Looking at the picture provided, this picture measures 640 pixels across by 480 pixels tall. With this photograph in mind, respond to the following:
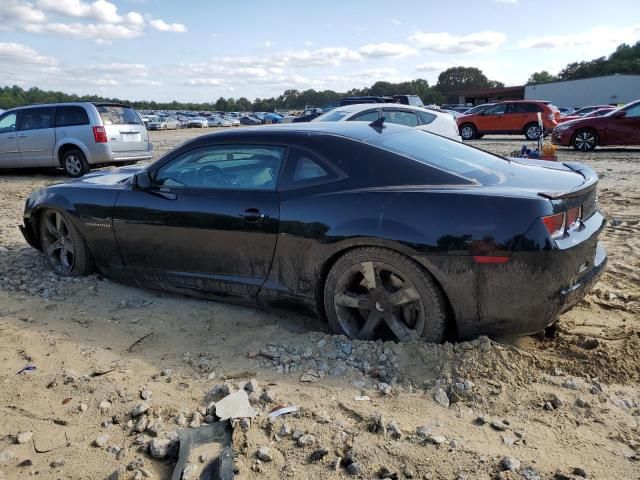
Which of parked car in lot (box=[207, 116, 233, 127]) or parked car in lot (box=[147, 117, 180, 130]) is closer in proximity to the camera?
parked car in lot (box=[147, 117, 180, 130])

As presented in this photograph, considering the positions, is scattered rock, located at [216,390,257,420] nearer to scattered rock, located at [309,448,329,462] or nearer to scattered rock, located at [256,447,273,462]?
scattered rock, located at [256,447,273,462]

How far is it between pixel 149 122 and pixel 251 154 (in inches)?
1850

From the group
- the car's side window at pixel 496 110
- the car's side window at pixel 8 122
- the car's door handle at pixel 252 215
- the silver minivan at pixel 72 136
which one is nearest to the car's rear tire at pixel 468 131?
the car's side window at pixel 496 110

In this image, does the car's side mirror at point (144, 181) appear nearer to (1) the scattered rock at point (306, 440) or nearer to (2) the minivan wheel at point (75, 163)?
(1) the scattered rock at point (306, 440)

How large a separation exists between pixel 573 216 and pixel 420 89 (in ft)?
338

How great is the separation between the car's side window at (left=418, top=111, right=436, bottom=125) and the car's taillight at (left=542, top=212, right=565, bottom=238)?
7920 millimetres

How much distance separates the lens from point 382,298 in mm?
3271

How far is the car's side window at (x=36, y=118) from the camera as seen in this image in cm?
1179

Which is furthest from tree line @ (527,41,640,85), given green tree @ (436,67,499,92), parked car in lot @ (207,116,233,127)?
parked car in lot @ (207,116,233,127)

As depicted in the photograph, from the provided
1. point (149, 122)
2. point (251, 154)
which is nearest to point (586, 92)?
point (149, 122)

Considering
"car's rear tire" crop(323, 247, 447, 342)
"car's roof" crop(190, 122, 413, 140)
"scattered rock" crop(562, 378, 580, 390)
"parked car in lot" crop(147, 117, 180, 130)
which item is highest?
"parked car in lot" crop(147, 117, 180, 130)

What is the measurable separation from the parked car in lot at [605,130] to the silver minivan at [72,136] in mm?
11606

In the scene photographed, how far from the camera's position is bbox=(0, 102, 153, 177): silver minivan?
11391 millimetres

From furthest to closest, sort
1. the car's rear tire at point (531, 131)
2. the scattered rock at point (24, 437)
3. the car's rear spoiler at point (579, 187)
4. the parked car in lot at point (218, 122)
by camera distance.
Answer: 1. the parked car in lot at point (218, 122)
2. the car's rear tire at point (531, 131)
3. the car's rear spoiler at point (579, 187)
4. the scattered rock at point (24, 437)
